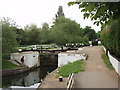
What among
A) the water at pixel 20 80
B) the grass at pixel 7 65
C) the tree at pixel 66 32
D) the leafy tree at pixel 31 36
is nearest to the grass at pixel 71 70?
the water at pixel 20 80

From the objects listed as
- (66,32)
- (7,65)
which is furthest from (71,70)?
(66,32)

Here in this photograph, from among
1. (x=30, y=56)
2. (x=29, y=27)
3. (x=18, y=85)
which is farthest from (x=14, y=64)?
(x=29, y=27)

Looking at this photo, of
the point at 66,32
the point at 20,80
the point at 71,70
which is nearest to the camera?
the point at 71,70

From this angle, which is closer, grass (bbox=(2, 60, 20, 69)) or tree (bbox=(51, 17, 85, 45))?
grass (bbox=(2, 60, 20, 69))

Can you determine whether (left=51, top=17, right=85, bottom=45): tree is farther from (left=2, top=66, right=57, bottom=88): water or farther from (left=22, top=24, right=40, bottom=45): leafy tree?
(left=2, top=66, right=57, bottom=88): water

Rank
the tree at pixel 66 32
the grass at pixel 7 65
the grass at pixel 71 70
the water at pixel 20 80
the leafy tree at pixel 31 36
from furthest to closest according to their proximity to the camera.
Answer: the leafy tree at pixel 31 36, the tree at pixel 66 32, the grass at pixel 7 65, the water at pixel 20 80, the grass at pixel 71 70

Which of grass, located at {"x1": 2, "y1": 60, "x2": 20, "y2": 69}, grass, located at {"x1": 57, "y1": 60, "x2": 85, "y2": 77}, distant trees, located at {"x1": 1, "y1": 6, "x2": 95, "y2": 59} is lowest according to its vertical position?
grass, located at {"x1": 2, "y1": 60, "x2": 20, "y2": 69}

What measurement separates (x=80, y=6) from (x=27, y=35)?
4456 cm

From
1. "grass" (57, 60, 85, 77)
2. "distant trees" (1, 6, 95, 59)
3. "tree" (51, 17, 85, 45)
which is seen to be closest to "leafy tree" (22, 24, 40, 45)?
"distant trees" (1, 6, 95, 59)

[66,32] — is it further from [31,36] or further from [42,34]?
[31,36]

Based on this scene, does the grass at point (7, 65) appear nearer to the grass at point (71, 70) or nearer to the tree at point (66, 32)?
the grass at point (71, 70)

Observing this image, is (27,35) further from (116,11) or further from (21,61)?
(116,11)

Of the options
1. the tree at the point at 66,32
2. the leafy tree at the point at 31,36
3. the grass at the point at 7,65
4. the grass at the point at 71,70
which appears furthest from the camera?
the leafy tree at the point at 31,36

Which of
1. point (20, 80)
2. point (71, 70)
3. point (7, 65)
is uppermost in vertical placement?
point (71, 70)
